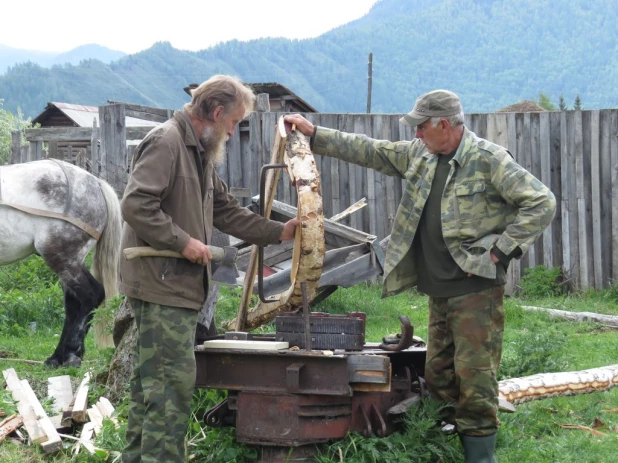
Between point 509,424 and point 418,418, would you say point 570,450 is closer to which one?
point 509,424

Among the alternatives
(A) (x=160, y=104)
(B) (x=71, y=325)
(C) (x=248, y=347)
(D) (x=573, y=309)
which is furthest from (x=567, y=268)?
(A) (x=160, y=104)

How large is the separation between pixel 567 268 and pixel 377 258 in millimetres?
3359

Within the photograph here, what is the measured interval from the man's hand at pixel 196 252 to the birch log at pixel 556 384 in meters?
2.66

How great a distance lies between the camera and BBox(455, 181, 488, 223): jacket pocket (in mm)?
4664

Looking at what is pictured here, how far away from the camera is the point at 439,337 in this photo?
4.93 m

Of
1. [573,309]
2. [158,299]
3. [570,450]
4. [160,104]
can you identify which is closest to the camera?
[158,299]

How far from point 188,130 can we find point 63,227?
4328mm

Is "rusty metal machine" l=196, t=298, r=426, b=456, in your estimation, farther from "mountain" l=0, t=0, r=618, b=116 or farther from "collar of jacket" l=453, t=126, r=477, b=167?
"mountain" l=0, t=0, r=618, b=116

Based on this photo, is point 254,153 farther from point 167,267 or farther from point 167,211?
point 167,267

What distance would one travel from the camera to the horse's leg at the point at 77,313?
7992mm

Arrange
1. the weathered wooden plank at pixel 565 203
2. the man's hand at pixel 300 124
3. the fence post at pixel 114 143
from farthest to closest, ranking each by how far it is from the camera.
A: 1. the fence post at pixel 114 143
2. the weathered wooden plank at pixel 565 203
3. the man's hand at pixel 300 124

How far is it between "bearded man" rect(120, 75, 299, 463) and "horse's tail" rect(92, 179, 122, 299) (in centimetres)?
418

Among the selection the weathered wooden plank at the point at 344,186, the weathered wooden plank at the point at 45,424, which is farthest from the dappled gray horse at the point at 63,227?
the weathered wooden plank at the point at 344,186

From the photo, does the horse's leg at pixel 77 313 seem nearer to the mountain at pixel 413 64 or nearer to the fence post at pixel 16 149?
the fence post at pixel 16 149
